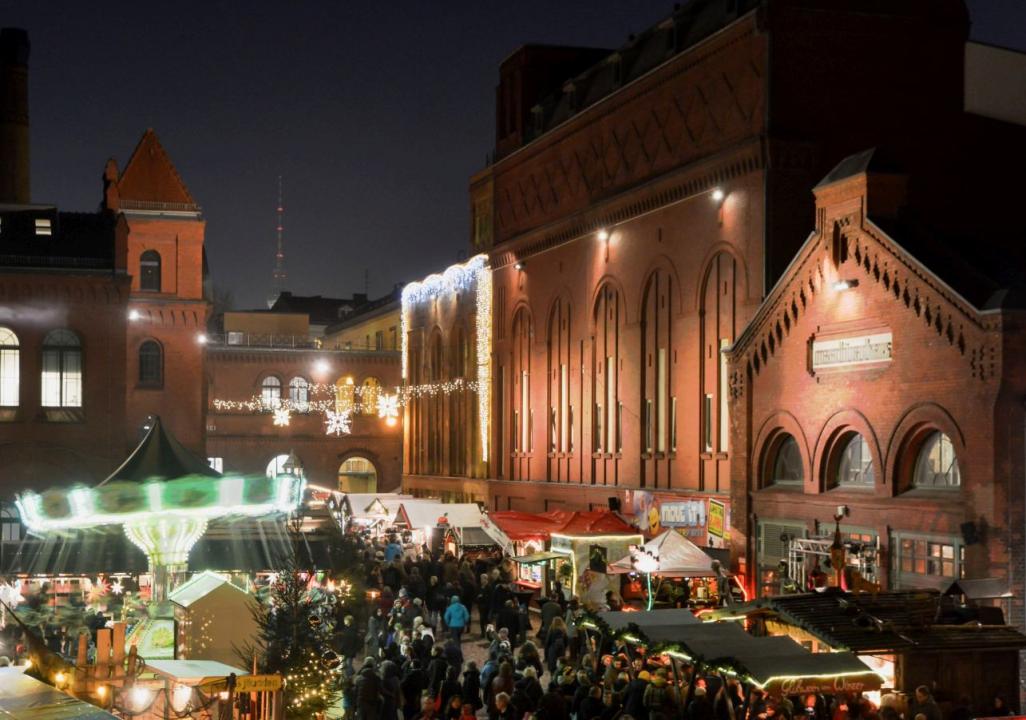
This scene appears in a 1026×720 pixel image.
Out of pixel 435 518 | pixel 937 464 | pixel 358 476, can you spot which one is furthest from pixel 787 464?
pixel 358 476

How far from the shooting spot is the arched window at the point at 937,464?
25.8m

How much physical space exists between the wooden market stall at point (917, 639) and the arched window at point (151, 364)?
45181 mm

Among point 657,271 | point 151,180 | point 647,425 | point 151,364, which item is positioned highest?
point 151,180

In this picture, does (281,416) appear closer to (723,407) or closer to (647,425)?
(647,425)

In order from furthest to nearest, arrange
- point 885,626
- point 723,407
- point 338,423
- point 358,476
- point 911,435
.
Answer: point 358,476 < point 338,423 < point 723,407 < point 911,435 < point 885,626

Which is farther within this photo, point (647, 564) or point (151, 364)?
point (151, 364)

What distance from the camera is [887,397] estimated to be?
2711 centimetres

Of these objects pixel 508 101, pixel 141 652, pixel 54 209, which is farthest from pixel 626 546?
pixel 54 209

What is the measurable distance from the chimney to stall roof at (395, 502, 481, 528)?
2673 centimetres

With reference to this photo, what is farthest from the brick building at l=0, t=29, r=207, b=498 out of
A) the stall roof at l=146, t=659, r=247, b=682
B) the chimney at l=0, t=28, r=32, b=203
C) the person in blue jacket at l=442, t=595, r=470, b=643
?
the stall roof at l=146, t=659, r=247, b=682

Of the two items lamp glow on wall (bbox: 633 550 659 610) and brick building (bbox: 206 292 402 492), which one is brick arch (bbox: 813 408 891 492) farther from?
brick building (bbox: 206 292 402 492)

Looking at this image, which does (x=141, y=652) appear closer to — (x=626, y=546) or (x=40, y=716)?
(x=40, y=716)

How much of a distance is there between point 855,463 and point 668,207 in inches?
462

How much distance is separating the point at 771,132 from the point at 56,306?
2679cm
